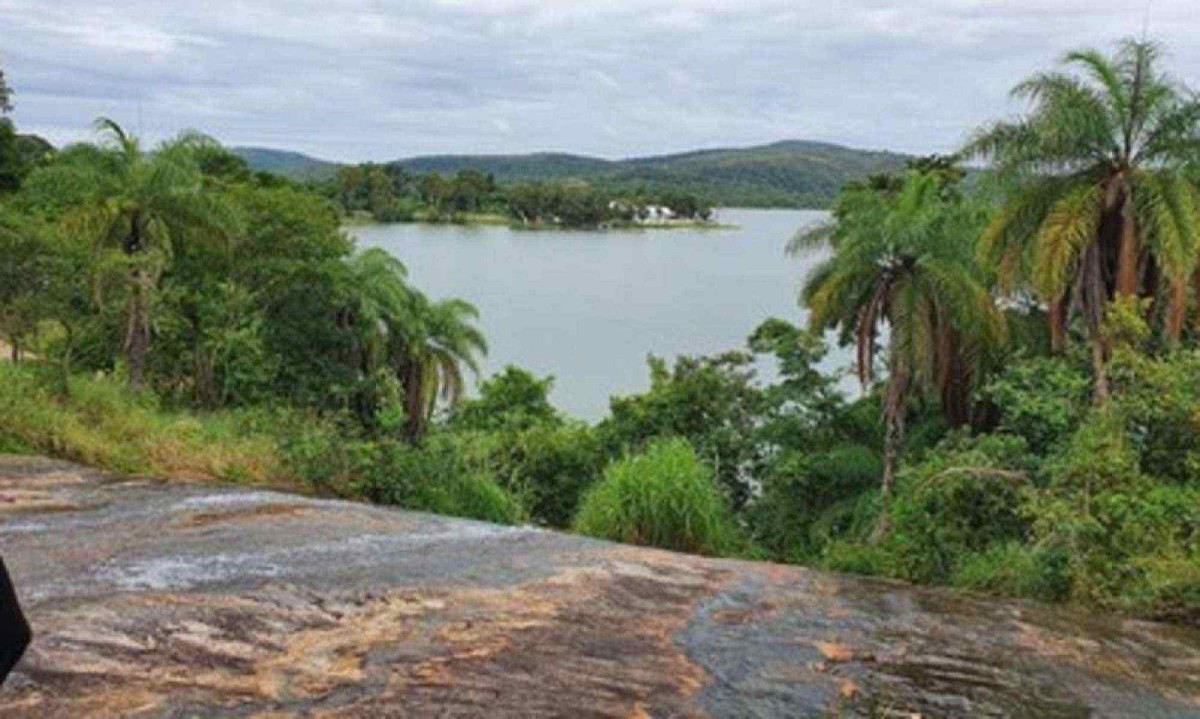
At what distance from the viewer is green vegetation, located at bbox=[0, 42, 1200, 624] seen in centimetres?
1298

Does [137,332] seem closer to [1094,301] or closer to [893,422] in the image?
[893,422]

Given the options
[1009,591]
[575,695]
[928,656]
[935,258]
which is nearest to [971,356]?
[935,258]

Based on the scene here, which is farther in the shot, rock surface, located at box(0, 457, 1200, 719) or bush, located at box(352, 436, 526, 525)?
bush, located at box(352, 436, 526, 525)

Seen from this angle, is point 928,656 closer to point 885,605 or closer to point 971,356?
point 885,605

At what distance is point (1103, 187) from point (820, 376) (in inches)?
295

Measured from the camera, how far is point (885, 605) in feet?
31.0

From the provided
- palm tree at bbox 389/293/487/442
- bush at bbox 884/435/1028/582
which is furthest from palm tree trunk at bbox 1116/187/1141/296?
palm tree at bbox 389/293/487/442

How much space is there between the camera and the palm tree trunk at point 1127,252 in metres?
16.9

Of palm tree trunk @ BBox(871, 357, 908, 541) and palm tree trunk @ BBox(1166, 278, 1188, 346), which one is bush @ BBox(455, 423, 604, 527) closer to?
palm tree trunk @ BBox(871, 357, 908, 541)

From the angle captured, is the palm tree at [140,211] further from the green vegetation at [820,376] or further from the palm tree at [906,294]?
the palm tree at [906,294]

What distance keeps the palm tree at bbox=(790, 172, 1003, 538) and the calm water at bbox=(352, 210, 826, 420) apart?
1.96 m

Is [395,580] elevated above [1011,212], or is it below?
below

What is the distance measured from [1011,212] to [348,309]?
15703 mm

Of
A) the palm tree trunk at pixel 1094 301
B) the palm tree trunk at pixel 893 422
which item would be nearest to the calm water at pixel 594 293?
the palm tree trunk at pixel 893 422
